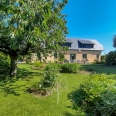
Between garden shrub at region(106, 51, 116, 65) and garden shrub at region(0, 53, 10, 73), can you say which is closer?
garden shrub at region(0, 53, 10, 73)

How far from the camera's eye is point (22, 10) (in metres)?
3.21

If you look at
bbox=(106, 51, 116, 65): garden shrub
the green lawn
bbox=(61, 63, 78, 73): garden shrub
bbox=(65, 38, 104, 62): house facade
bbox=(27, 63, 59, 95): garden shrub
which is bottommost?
the green lawn

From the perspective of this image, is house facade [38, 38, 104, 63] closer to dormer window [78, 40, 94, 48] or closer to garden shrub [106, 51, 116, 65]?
dormer window [78, 40, 94, 48]

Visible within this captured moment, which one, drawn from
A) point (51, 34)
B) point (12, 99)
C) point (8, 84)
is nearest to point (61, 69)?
point (51, 34)

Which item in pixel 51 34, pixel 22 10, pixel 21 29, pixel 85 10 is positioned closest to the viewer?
pixel 22 10

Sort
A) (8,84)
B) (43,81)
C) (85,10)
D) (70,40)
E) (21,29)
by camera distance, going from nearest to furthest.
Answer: (21,29) → (43,81) → (8,84) → (85,10) → (70,40)

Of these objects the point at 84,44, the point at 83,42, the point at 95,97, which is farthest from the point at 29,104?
the point at 84,44

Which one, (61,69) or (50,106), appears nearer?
(50,106)

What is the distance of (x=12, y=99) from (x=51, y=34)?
20.0ft

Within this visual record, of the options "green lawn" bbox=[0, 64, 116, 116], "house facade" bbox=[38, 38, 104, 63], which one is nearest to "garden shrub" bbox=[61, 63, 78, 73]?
"green lawn" bbox=[0, 64, 116, 116]

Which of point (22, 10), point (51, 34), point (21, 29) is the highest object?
point (51, 34)

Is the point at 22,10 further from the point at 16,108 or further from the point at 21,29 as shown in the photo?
the point at 16,108

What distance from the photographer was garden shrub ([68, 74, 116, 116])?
358 cm

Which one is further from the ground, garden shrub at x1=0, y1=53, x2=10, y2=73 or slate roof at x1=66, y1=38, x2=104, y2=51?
slate roof at x1=66, y1=38, x2=104, y2=51
